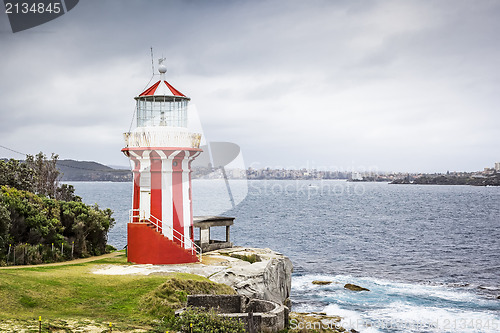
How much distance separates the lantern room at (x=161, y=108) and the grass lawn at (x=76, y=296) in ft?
25.1

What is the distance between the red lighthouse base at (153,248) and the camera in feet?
75.3

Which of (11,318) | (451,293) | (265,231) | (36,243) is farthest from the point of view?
(265,231)

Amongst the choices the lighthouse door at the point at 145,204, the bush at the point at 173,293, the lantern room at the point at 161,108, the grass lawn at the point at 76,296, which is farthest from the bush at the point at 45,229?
the bush at the point at 173,293

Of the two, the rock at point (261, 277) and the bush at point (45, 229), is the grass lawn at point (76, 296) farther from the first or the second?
the bush at point (45, 229)

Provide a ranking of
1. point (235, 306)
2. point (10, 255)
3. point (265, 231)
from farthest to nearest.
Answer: point (265, 231)
point (10, 255)
point (235, 306)

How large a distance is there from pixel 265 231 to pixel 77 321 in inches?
2336

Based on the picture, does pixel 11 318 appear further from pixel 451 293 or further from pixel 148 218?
pixel 451 293

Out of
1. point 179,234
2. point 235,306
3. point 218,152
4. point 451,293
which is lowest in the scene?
point 451,293

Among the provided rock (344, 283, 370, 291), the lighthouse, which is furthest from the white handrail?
rock (344, 283, 370, 291)

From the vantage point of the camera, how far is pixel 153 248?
2297 centimetres

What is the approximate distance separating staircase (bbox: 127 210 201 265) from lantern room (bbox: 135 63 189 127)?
4.60 metres

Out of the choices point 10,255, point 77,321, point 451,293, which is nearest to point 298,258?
point 451,293

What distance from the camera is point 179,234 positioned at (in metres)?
23.7

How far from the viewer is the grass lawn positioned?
14.5m
